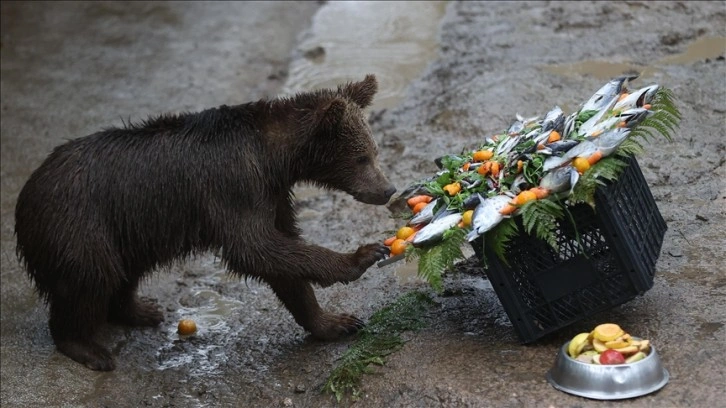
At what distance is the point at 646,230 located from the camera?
182 inches

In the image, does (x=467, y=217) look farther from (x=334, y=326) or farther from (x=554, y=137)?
(x=334, y=326)

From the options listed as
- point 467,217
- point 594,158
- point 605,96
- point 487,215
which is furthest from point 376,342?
point 605,96

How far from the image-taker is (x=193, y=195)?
5316 mm

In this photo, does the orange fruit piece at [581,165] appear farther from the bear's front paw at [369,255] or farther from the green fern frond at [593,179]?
the bear's front paw at [369,255]

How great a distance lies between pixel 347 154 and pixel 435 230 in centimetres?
112

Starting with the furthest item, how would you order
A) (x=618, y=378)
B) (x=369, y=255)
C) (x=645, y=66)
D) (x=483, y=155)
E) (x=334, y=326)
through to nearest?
(x=645, y=66) < (x=334, y=326) < (x=369, y=255) < (x=483, y=155) < (x=618, y=378)

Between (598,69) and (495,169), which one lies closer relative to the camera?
(495,169)

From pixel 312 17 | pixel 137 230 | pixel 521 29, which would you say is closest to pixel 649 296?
pixel 137 230

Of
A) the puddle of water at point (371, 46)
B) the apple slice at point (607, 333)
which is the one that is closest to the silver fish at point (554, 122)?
the apple slice at point (607, 333)

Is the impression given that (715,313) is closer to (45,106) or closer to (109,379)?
(109,379)

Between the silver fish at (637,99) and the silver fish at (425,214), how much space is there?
3.29 ft

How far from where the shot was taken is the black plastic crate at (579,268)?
13.8 ft

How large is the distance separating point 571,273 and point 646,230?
548mm

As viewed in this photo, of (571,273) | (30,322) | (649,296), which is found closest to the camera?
(571,273)
